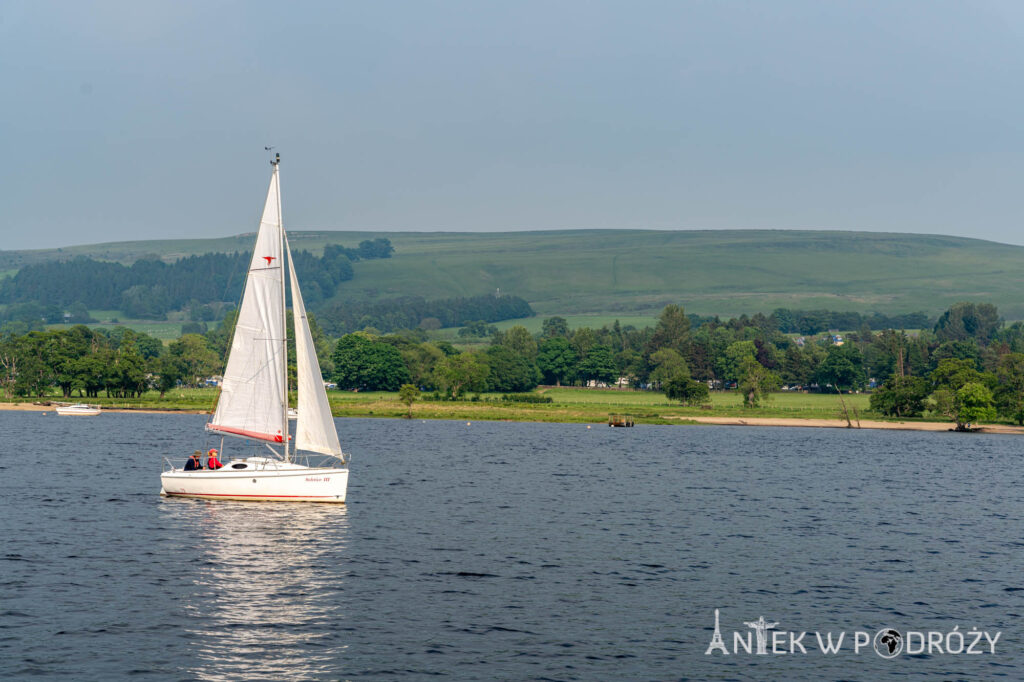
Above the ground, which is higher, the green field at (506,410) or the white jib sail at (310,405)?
the white jib sail at (310,405)

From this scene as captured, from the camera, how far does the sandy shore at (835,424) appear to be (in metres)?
170

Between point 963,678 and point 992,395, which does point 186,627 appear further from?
point 992,395

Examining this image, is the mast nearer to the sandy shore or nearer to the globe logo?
the globe logo

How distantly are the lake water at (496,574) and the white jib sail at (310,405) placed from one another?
389 centimetres

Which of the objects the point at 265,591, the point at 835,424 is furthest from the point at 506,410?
the point at 265,591

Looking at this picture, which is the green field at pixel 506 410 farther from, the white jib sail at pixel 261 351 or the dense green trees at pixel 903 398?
the white jib sail at pixel 261 351

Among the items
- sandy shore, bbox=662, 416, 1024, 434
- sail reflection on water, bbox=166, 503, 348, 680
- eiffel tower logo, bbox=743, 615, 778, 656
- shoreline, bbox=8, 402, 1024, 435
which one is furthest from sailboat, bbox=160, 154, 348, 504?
sandy shore, bbox=662, 416, 1024, 434

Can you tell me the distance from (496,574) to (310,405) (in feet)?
68.0

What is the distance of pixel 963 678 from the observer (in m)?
32.9

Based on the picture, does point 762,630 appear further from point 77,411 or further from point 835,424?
point 77,411

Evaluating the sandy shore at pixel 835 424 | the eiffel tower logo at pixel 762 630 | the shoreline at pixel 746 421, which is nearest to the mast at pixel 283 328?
the eiffel tower logo at pixel 762 630

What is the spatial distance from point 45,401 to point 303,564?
158346 millimetres

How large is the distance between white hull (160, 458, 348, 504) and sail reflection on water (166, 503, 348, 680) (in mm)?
676

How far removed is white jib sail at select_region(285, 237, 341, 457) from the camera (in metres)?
61.3
